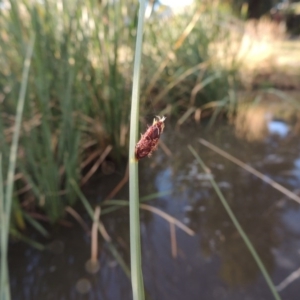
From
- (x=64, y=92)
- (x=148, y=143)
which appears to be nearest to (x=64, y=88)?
(x=64, y=92)

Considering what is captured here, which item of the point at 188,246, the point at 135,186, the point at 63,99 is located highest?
the point at 135,186

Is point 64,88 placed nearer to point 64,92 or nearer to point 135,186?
point 64,92

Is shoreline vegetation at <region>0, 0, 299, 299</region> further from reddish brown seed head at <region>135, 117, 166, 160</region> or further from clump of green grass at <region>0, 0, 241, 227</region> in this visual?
reddish brown seed head at <region>135, 117, 166, 160</region>

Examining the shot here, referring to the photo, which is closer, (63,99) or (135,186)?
(135,186)

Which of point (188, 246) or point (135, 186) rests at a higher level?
point (135, 186)

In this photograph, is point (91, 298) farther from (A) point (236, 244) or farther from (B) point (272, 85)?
(B) point (272, 85)

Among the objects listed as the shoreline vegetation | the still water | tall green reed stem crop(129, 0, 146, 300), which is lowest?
the still water

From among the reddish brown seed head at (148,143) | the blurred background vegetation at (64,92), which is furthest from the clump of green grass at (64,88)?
the reddish brown seed head at (148,143)

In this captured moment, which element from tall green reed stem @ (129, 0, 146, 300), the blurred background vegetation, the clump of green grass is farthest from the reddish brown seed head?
the clump of green grass

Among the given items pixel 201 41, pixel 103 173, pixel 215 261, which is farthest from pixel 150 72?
pixel 215 261
